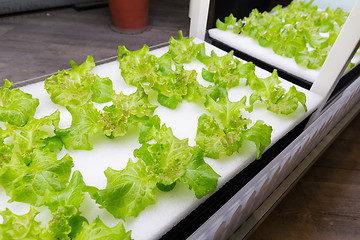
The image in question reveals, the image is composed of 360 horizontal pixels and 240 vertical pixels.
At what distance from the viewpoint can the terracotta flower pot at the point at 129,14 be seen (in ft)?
7.23

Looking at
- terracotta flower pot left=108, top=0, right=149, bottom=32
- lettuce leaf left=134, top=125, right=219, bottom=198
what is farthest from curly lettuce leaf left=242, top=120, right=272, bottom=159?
terracotta flower pot left=108, top=0, right=149, bottom=32

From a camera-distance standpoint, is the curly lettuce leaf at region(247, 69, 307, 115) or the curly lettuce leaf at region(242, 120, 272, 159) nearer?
the curly lettuce leaf at region(242, 120, 272, 159)

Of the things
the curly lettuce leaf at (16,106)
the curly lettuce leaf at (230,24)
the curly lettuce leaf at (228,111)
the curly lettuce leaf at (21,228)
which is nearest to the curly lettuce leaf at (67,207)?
the curly lettuce leaf at (21,228)

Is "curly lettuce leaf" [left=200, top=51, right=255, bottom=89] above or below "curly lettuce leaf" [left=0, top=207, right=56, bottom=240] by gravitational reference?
below

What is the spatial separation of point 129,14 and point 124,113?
1.88 meters

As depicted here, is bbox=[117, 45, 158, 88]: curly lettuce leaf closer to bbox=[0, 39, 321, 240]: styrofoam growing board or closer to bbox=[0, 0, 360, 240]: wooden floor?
bbox=[0, 39, 321, 240]: styrofoam growing board

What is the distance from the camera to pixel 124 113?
0.62 metres

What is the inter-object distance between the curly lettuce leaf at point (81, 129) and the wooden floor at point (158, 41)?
48 centimetres

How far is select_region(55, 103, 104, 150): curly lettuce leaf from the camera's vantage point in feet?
1.86

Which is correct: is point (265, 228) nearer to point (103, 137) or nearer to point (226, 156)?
point (226, 156)

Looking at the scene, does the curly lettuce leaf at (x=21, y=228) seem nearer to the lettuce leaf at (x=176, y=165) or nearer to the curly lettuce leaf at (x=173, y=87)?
the lettuce leaf at (x=176, y=165)

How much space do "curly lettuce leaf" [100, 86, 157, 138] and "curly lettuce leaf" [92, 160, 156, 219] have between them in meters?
0.12

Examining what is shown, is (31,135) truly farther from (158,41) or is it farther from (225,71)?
(158,41)

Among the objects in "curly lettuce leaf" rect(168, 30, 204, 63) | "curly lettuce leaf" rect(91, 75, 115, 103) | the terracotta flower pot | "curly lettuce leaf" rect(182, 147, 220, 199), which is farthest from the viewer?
the terracotta flower pot
